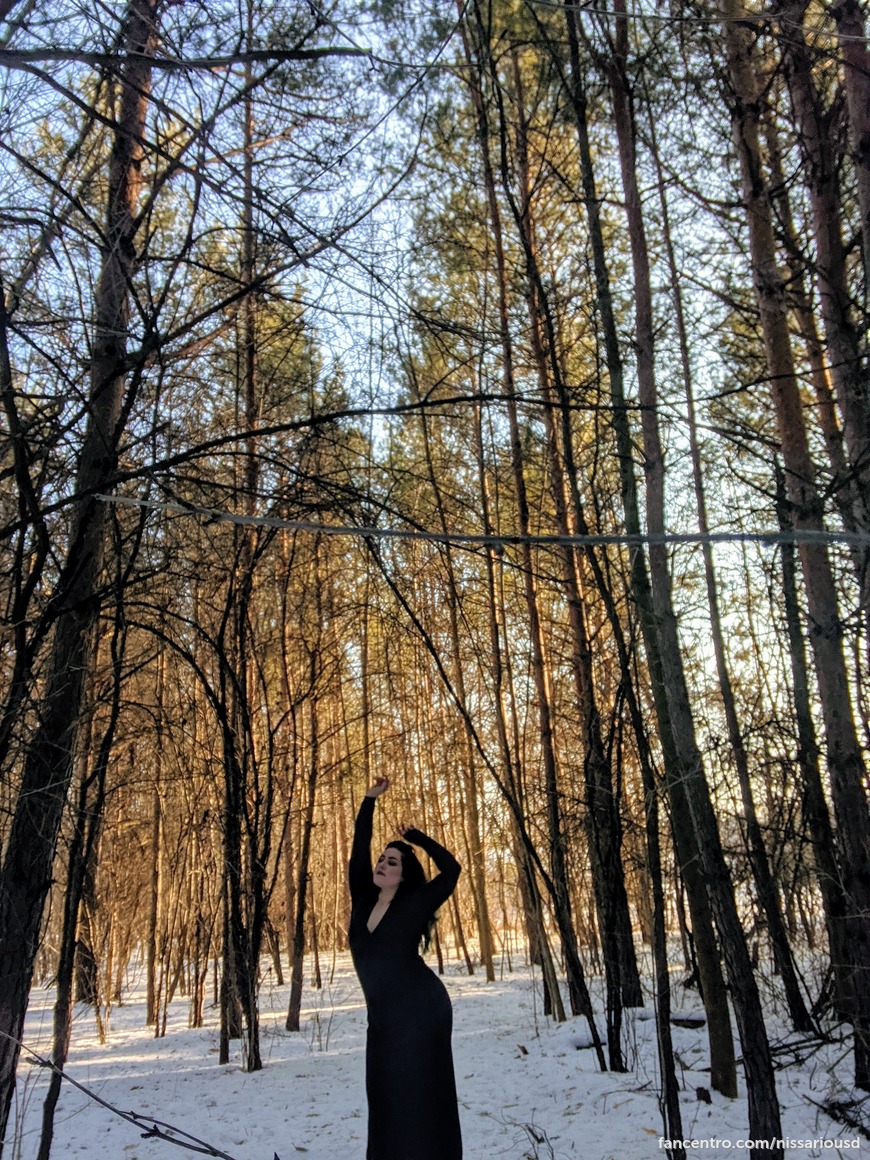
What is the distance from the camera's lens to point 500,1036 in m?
6.82

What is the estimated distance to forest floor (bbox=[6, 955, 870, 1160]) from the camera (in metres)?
3.79

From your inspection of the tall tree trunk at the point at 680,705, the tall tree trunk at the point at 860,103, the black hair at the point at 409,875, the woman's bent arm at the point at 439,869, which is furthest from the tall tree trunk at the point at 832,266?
the black hair at the point at 409,875

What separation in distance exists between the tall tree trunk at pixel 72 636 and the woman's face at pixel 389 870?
114 cm

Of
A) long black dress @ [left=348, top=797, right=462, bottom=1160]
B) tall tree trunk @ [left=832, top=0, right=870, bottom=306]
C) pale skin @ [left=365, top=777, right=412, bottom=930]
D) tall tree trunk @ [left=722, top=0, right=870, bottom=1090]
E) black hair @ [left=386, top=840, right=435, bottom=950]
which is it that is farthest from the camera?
tall tree trunk @ [left=722, top=0, right=870, bottom=1090]

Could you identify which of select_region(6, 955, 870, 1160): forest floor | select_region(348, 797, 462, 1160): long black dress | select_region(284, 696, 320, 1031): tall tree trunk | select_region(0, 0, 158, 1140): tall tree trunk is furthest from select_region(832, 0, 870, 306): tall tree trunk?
select_region(284, 696, 320, 1031): tall tree trunk

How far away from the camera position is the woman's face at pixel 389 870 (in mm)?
2789

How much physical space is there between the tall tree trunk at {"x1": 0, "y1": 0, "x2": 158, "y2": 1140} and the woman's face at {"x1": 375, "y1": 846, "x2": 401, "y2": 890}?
1137 millimetres

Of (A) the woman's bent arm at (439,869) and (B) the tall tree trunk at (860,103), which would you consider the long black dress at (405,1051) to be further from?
(B) the tall tree trunk at (860,103)

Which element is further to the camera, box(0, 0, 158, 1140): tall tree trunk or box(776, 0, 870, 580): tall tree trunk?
box(776, 0, 870, 580): tall tree trunk

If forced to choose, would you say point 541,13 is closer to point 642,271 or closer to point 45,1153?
point 642,271

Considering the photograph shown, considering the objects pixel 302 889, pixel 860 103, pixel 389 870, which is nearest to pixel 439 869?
pixel 389 870

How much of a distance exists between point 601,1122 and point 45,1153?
8.66 feet

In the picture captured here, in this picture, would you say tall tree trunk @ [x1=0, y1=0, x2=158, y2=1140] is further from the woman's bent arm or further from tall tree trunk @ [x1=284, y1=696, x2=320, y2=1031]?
tall tree trunk @ [x1=284, y1=696, x2=320, y2=1031]

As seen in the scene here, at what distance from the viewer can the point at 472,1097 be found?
4.97 metres
